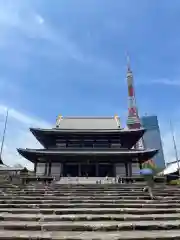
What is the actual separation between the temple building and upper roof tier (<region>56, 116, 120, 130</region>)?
360 centimetres

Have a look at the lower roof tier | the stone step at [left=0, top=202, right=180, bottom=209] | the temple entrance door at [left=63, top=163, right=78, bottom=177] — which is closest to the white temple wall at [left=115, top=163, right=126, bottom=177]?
the lower roof tier

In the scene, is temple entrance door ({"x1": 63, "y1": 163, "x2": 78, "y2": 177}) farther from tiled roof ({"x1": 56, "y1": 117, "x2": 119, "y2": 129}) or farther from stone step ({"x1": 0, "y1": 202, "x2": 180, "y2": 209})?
stone step ({"x1": 0, "y1": 202, "x2": 180, "y2": 209})

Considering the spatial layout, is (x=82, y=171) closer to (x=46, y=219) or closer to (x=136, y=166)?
(x=136, y=166)

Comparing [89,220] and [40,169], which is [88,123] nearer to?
[40,169]

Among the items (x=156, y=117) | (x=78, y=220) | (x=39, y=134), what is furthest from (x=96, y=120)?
(x=156, y=117)

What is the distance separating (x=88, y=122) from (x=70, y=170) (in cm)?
1053

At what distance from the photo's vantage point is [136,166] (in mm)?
24859

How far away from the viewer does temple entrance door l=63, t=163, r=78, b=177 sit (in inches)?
950

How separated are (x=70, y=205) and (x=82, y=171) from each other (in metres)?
16.5

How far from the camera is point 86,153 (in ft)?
75.6

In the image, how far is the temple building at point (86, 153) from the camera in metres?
23.5

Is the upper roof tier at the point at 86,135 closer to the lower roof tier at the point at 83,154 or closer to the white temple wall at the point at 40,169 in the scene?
the lower roof tier at the point at 83,154

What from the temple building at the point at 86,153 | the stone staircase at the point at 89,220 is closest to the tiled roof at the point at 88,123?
the temple building at the point at 86,153

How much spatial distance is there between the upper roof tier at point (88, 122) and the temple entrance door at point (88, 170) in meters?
6.92
